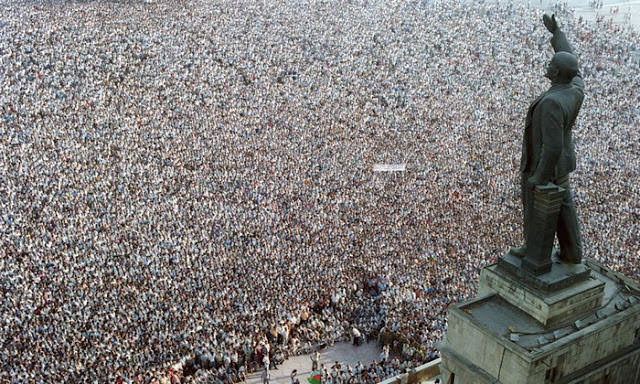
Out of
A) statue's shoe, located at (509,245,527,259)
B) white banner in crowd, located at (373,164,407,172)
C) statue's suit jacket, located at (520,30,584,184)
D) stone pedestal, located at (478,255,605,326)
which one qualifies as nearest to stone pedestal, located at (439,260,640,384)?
stone pedestal, located at (478,255,605,326)

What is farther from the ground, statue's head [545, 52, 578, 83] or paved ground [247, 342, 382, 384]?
statue's head [545, 52, 578, 83]

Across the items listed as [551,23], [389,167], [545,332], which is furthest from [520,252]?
[389,167]

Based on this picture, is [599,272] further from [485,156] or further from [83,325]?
[485,156]

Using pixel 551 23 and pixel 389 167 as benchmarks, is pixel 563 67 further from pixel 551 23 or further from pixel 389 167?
pixel 389 167

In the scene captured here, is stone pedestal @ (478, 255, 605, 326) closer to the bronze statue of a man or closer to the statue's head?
the bronze statue of a man

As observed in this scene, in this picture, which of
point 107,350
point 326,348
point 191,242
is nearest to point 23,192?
point 191,242

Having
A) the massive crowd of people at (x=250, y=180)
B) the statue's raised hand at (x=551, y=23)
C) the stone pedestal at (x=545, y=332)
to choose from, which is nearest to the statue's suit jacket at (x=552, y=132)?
the statue's raised hand at (x=551, y=23)
